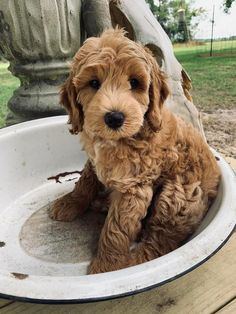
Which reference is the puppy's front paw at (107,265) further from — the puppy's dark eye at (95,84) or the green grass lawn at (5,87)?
the green grass lawn at (5,87)

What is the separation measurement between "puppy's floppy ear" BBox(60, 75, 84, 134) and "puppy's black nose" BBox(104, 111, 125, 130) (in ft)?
0.67

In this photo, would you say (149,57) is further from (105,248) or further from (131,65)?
(105,248)

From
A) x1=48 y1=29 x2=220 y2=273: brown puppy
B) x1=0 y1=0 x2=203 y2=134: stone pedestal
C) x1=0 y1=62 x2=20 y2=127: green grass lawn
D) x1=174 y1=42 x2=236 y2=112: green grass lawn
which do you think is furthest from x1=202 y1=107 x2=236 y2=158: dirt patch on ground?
x1=0 y1=62 x2=20 y2=127: green grass lawn

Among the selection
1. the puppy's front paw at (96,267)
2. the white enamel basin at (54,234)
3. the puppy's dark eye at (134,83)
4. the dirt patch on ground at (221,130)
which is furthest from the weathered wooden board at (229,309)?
the dirt patch on ground at (221,130)

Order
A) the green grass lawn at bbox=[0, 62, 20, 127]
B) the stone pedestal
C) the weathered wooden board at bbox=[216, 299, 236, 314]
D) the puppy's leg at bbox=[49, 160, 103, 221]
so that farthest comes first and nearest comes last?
1. the green grass lawn at bbox=[0, 62, 20, 127]
2. the stone pedestal
3. the puppy's leg at bbox=[49, 160, 103, 221]
4. the weathered wooden board at bbox=[216, 299, 236, 314]

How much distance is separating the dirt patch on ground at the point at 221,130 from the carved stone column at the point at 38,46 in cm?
150

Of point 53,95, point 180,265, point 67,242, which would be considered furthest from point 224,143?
point 180,265

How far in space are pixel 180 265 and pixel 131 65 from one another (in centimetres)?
64

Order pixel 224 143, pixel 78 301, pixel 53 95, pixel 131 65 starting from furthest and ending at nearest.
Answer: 1. pixel 224 143
2. pixel 53 95
3. pixel 131 65
4. pixel 78 301

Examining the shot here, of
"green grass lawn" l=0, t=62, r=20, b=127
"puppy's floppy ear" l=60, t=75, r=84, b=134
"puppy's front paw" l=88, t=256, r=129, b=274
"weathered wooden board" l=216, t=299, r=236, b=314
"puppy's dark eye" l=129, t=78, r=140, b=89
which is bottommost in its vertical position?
"green grass lawn" l=0, t=62, r=20, b=127

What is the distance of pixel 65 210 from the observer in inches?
69.7

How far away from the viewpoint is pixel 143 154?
4.56ft

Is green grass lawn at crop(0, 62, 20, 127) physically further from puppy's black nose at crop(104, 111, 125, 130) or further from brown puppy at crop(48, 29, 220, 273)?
puppy's black nose at crop(104, 111, 125, 130)

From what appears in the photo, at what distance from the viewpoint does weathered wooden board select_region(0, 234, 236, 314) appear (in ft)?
3.79
